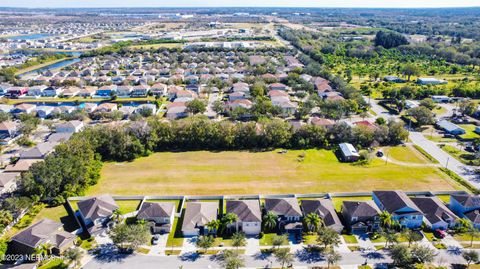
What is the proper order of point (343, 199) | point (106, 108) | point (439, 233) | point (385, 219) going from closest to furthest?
point (385, 219)
point (439, 233)
point (343, 199)
point (106, 108)

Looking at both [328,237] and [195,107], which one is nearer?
[328,237]

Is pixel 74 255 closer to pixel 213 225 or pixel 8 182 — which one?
pixel 213 225

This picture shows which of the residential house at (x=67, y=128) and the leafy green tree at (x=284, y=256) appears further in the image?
the residential house at (x=67, y=128)

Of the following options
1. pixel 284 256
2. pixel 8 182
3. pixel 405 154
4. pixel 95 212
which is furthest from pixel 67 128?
pixel 405 154

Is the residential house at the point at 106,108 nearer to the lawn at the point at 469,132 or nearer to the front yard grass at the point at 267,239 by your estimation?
the front yard grass at the point at 267,239

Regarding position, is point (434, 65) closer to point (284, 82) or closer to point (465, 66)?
point (465, 66)

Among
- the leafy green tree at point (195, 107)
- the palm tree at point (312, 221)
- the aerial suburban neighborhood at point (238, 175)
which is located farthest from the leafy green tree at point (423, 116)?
the leafy green tree at point (195, 107)

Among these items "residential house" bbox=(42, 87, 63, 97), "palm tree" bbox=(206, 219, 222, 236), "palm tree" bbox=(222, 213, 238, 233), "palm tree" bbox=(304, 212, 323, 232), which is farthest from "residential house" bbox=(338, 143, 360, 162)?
"residential house" bbox=(42, 87, 63, 97)
